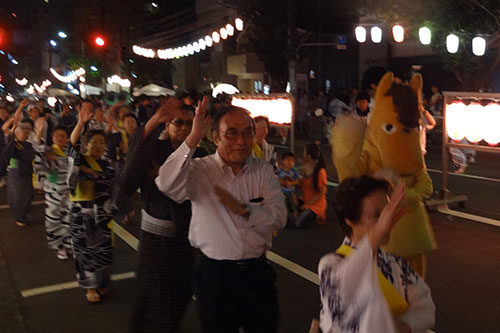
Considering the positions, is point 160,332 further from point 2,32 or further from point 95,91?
point 95,91

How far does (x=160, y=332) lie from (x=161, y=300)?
22 cm

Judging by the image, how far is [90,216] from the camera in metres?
5.35

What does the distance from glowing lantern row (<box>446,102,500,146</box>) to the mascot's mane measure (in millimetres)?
4611

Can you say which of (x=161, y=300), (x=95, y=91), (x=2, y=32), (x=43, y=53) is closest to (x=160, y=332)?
(x=161, y=300)

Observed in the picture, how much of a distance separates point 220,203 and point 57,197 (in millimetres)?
4744

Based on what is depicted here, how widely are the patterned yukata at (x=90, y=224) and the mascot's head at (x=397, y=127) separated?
2.72 m

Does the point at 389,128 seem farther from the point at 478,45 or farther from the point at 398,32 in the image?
the point at 398,32

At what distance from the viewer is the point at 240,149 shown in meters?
2.93

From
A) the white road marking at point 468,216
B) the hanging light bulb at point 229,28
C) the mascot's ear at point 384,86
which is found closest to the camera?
the mascot's ear at point 384,86

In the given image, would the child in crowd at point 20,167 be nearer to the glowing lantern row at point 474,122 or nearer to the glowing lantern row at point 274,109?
the glowing lantern row at point 274,109

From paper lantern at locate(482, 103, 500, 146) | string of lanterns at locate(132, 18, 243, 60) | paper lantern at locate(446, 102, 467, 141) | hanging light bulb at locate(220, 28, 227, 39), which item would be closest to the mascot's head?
paper lantern at locate(482, 103, 500, 146)

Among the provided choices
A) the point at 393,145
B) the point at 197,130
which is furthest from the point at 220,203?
the point at 393,145

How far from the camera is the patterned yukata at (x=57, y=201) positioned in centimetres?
682

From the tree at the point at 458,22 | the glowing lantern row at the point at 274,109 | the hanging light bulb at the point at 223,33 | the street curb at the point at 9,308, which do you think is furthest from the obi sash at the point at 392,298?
the hanging light bulb at the point at 223,33
